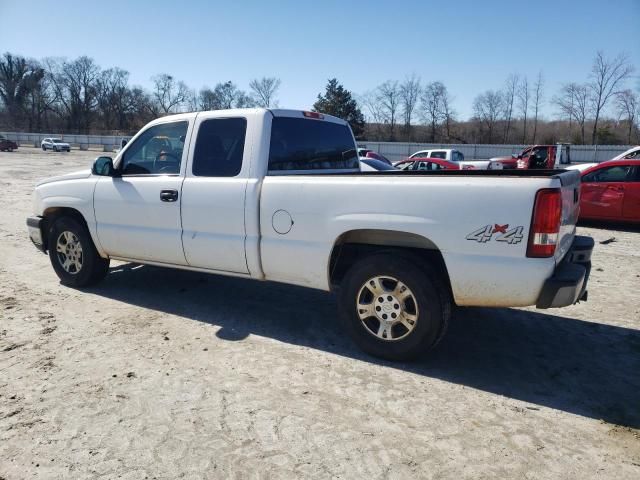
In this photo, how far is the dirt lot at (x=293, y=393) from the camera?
266 centimetres

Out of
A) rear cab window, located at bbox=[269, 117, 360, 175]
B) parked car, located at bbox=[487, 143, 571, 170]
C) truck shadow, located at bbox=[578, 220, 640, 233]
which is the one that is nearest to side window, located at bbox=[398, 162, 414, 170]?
parked car, located at bbox=[487, 143, 571, 170]

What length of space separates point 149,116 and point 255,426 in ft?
340

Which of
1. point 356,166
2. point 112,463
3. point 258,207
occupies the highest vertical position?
point 356,166

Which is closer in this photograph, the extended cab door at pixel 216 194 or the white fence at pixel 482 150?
the extended cab door at pixel 216 194

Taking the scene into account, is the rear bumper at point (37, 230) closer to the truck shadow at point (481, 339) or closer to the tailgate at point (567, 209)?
the truck shadow at point (481, 339)

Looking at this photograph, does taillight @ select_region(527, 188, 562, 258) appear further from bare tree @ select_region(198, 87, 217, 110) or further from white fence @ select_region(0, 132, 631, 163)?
bare tree @ select_region(198, 87, 217, 110)

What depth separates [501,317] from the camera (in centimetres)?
508

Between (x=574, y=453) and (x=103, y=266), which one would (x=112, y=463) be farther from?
(x=103, y=266)

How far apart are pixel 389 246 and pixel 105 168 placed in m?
3.24

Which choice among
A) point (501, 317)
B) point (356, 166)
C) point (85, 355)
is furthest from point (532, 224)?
point (85, 355)

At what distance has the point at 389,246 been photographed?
3.95m

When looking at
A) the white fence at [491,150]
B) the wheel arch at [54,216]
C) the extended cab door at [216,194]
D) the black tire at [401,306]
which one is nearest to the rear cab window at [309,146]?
the extended cab door at [216,194]

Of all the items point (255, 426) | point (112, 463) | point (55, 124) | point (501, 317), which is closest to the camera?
point (112, 463)

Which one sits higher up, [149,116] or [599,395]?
[149,116]
